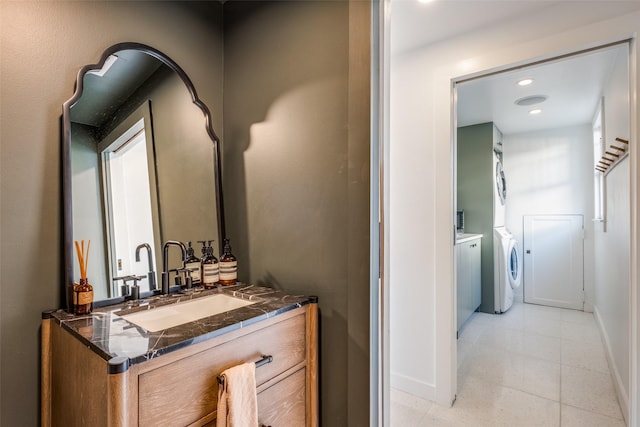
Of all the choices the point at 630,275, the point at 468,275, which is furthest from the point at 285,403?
the point at 468,275

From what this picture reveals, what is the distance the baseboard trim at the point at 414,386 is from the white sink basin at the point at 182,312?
4.70 feet

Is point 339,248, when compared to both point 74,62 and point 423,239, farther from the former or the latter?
point 74,62

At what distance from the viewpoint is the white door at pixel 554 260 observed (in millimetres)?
3969

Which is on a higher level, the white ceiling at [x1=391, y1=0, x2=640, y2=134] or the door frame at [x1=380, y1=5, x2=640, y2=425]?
the white ceiling at [x1=391, y1=0, x2=640, y2=134]

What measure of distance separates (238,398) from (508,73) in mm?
2178

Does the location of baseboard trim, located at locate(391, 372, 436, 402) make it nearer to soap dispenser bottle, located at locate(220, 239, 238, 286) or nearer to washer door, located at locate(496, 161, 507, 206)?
soap dispenser bottle, located at locate(220, 239, 238, 286)

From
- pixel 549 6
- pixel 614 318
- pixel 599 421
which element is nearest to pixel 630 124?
pixel 549 6

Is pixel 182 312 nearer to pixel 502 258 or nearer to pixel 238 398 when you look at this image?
pixel 238 398

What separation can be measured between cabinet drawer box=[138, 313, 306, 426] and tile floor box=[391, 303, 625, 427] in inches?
47.1

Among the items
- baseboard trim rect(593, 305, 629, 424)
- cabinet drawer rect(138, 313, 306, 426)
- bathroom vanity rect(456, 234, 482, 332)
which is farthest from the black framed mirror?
baseboard trim rect(593, 305, 629, 424)

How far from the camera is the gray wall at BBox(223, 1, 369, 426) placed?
51.6 inches

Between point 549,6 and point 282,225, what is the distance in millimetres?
1860

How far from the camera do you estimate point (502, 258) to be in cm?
381

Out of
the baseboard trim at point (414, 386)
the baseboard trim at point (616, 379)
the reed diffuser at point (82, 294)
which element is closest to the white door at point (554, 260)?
the baseboard trim at point (616, 379)
